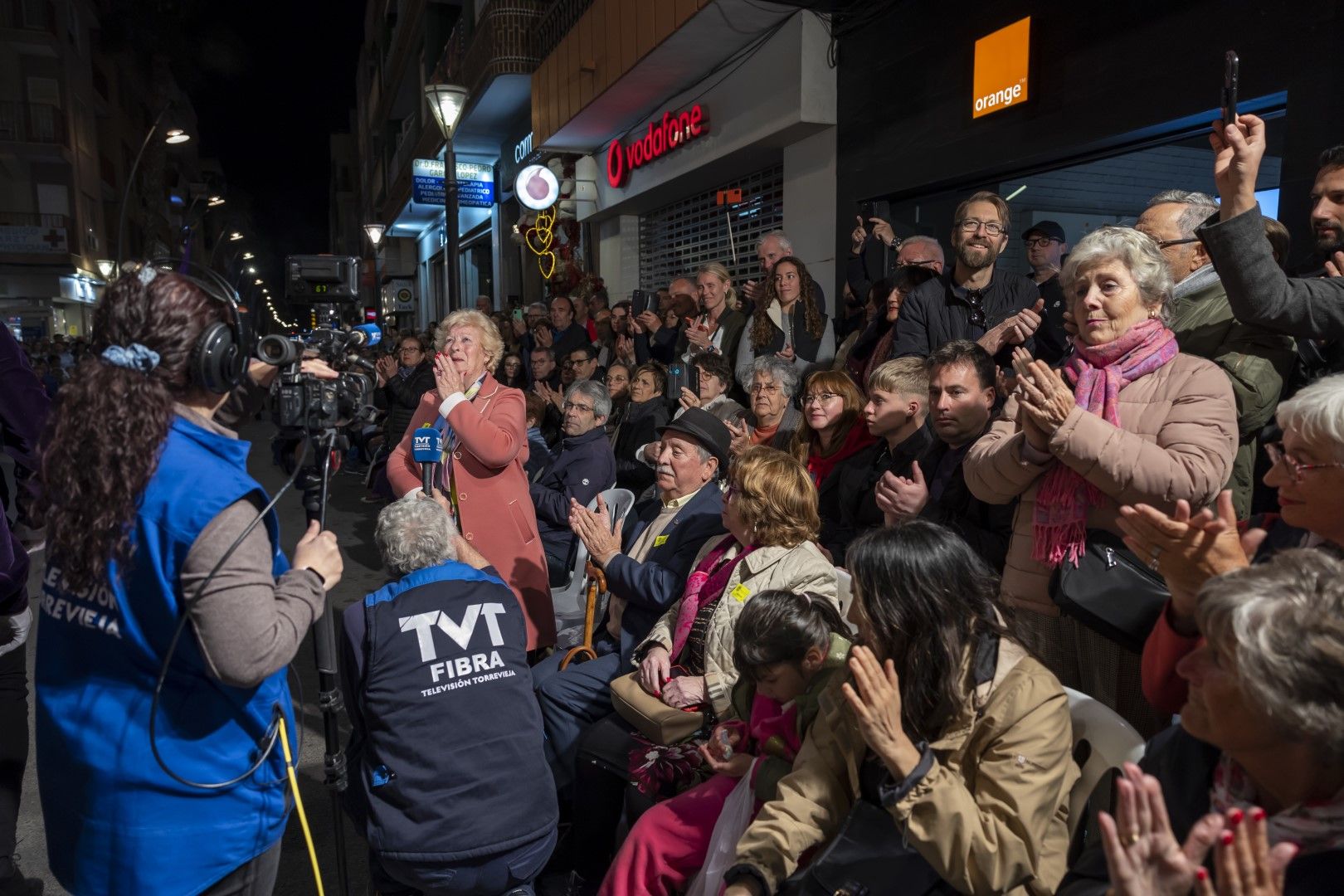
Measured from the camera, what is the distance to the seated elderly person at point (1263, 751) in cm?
125

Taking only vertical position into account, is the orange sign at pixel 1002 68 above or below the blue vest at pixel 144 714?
above

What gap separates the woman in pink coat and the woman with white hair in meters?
2.21

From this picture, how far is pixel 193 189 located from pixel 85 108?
26.4 m

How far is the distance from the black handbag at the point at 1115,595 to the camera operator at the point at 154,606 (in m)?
1.87

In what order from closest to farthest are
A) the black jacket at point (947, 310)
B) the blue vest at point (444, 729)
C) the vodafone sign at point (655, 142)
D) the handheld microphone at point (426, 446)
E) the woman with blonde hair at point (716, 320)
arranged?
the blue vest at point (444, 729) < the handheld microphone at point (426, 446) < the black jacket at point (947, 310) < the woman with blonde hair at point (716, 320) < the vodafone sign at point (655, 142)

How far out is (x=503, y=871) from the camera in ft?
8.42

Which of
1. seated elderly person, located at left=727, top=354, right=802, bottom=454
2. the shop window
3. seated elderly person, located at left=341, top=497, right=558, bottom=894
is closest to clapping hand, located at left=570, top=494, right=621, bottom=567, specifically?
seated elderly person, located at left=341, top=497, right=558, bottom=894

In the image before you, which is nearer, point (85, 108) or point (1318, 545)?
point (1318, 545)

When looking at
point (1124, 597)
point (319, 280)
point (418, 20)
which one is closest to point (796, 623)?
point (1124, 597)

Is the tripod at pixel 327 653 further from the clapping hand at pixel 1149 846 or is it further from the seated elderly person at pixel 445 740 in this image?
the clapping hand at pixel 1149 846

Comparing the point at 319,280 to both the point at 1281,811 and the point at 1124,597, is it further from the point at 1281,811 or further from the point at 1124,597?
the point at 1281,811

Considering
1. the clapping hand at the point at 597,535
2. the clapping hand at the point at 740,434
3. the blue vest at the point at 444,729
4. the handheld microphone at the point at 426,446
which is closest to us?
the blue vest at the point at 444,729

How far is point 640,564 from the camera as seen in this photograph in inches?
138

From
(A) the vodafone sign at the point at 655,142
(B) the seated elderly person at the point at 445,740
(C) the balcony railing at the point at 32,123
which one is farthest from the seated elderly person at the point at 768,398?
(C) the balcony railing at the point at 32,123
